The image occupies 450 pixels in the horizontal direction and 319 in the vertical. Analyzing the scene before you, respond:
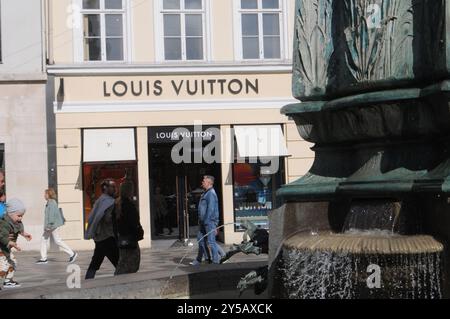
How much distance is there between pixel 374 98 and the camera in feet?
14.6

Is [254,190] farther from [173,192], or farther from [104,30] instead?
[104,30]

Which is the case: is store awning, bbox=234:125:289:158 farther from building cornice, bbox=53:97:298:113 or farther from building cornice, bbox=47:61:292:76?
building cornice, bbox=47:61:292:76

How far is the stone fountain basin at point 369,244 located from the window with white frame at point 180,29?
16.1m

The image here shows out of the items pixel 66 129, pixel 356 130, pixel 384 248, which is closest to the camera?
pixel 384 248

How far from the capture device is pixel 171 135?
19812 mm

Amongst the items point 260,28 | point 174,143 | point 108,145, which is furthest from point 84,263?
point 260,28

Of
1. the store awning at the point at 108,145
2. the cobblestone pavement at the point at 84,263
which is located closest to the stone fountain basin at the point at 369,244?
the cobblestone pavement at the point at 84,263

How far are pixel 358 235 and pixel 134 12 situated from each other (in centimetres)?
1636

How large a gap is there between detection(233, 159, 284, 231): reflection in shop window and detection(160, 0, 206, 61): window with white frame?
3.50m

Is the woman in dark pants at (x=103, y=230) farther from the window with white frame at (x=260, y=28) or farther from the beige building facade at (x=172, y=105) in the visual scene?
the window with white frame at (x=260, y=28)

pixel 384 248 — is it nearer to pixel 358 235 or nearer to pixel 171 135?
pixel 358 235

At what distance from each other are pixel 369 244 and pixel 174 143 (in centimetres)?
1602

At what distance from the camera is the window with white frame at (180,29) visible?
20.2 metres

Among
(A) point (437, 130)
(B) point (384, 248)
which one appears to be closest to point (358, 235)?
(B) point (384, 248)
